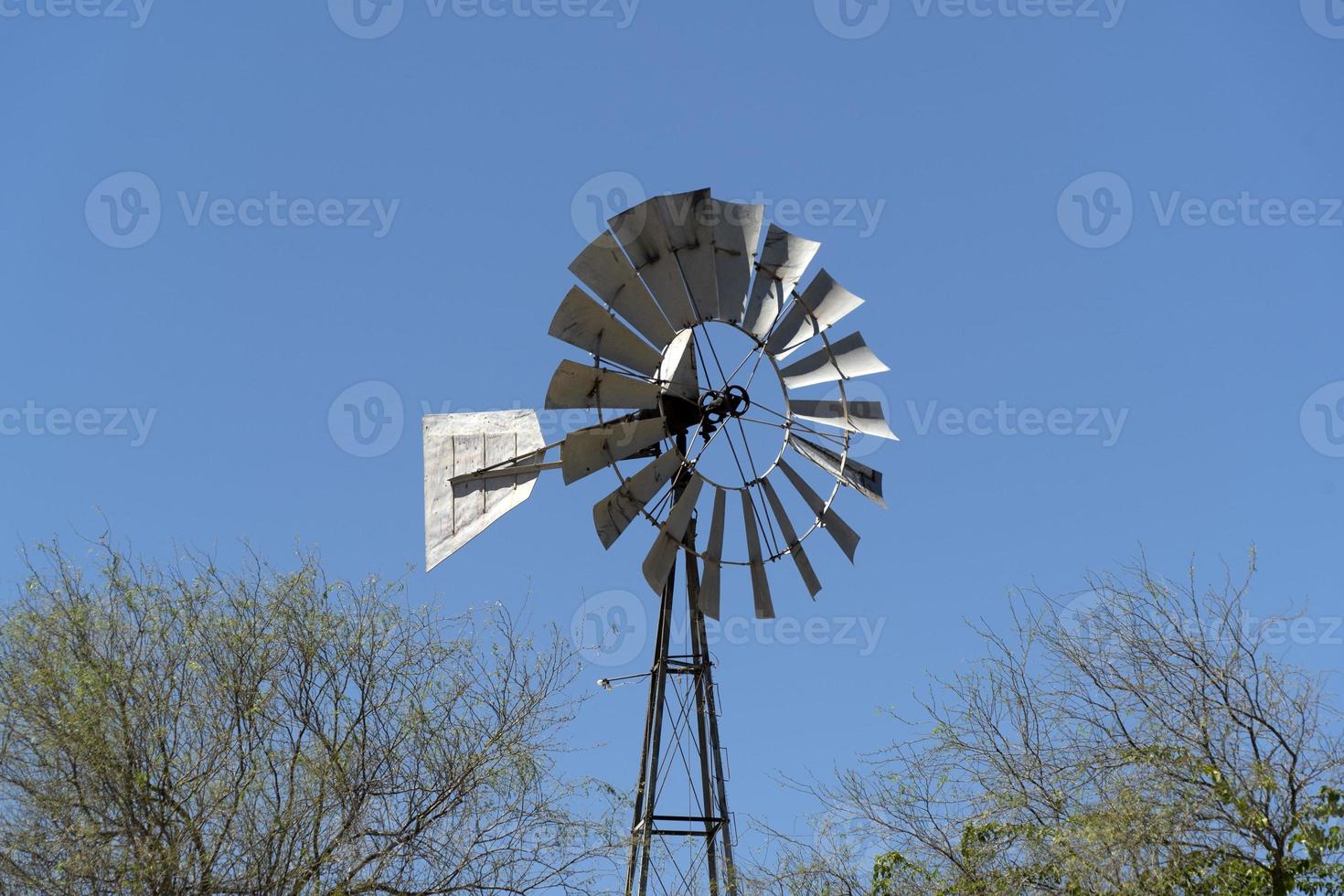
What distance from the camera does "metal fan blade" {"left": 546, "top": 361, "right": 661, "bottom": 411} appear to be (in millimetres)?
10469

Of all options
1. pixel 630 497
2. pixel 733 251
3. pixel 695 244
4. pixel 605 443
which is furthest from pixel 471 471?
pixel 733 251

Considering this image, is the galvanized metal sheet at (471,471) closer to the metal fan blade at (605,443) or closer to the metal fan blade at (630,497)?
the metal fan blade at (605,443)

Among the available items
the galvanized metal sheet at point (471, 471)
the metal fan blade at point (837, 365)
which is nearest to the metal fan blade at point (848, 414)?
the metal fan blade at point (837, 365)

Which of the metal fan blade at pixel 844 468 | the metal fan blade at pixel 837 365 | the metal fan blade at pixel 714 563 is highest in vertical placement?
the metal fan blade at pixel 837 365

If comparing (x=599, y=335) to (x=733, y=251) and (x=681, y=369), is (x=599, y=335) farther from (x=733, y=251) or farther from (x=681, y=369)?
(x=733, y=251)

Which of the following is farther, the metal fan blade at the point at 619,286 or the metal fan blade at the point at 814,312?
the metal fan blade at the point at 814,312

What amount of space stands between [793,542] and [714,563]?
1.97 feet

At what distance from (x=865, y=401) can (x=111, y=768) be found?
6.13m

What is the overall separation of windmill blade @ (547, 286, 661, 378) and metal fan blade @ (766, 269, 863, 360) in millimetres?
976

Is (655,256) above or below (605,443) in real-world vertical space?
above

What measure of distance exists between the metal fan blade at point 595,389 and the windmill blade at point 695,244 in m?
0.65

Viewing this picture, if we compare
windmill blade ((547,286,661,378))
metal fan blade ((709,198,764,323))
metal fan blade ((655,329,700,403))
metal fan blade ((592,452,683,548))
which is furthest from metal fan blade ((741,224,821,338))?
metal fan blade ((592,452,683,548))

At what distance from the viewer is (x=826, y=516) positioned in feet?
37.0

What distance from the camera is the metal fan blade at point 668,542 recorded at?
35.3 ft
